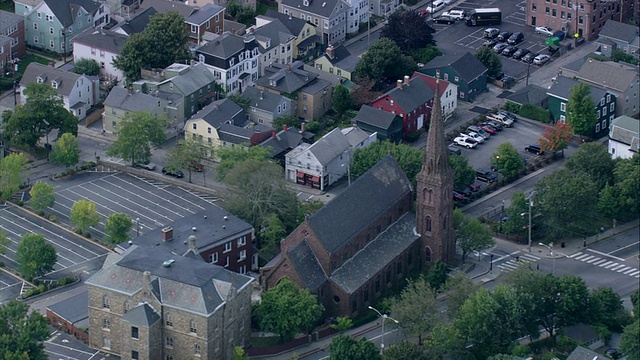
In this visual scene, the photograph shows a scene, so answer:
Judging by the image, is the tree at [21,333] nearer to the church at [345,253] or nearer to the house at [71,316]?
the house at [71,316]

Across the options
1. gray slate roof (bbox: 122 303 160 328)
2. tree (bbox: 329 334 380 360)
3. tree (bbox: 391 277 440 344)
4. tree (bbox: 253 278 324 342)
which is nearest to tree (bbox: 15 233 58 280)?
gray slate roof (bbox: 122 303 160 328)

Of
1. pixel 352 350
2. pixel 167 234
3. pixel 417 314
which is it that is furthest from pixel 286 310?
pixel 167 234

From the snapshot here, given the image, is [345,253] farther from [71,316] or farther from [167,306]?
[71,316]

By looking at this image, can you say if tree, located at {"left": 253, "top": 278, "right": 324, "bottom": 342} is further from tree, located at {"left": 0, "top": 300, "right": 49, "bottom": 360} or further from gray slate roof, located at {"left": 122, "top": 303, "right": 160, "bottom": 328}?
tree, located at {"left": 0, "top": 300, "right": 49, "bottom": 360}

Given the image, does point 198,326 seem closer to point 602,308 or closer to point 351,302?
point 351,302

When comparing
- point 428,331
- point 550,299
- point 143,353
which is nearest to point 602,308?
point 550,299
